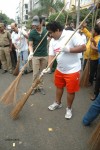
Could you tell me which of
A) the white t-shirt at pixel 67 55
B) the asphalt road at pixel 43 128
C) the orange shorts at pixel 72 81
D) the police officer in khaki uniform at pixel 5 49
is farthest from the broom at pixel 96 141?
the police officer in khaki uniform at pixel 5 49

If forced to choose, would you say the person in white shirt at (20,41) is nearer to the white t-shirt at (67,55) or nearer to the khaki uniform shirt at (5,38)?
the khaki uniform shirt at (5,38)

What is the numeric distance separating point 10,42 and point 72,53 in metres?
4.11

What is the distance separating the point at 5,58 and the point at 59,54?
13.8 feet

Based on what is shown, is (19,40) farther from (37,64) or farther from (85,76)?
(85,76)

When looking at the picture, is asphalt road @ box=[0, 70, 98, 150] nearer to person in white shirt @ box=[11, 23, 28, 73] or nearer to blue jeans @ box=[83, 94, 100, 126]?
blue jeans @ box=[83, 94, 100, 126]

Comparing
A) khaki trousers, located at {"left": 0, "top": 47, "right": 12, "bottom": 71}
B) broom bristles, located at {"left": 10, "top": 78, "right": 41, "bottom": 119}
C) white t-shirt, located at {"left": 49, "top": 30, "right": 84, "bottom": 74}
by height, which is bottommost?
broom bristles, located at {"left": 10, "top": 78, "right": 41, "bottom": 119}

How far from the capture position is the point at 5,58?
7.61 metres

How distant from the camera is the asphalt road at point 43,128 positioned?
3346mm

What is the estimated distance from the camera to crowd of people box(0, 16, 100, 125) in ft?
11.9

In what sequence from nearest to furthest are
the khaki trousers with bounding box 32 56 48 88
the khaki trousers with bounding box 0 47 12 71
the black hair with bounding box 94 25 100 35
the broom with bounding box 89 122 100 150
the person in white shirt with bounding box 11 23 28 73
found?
the broom with bounding box 89 122 100 150 < the black hair with bounding box 94 25 100 35 < the khaki trousers with bounding box 32 56 48 88 < the person in white shirt with bounding box 11 23 28 73 < the khaki trousers with bounding box 0 47 12 71

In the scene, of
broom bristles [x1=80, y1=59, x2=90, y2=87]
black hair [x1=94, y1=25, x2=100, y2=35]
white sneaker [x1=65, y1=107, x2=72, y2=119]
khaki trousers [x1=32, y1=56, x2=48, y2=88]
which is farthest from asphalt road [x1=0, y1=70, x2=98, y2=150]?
black hair [x1=94, y1=25, x2=100, y2=35]

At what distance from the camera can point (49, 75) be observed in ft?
23.7

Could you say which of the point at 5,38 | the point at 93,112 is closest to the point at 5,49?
the point at 5,38

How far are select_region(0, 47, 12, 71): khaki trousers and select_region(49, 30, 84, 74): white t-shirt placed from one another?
3.76 m
